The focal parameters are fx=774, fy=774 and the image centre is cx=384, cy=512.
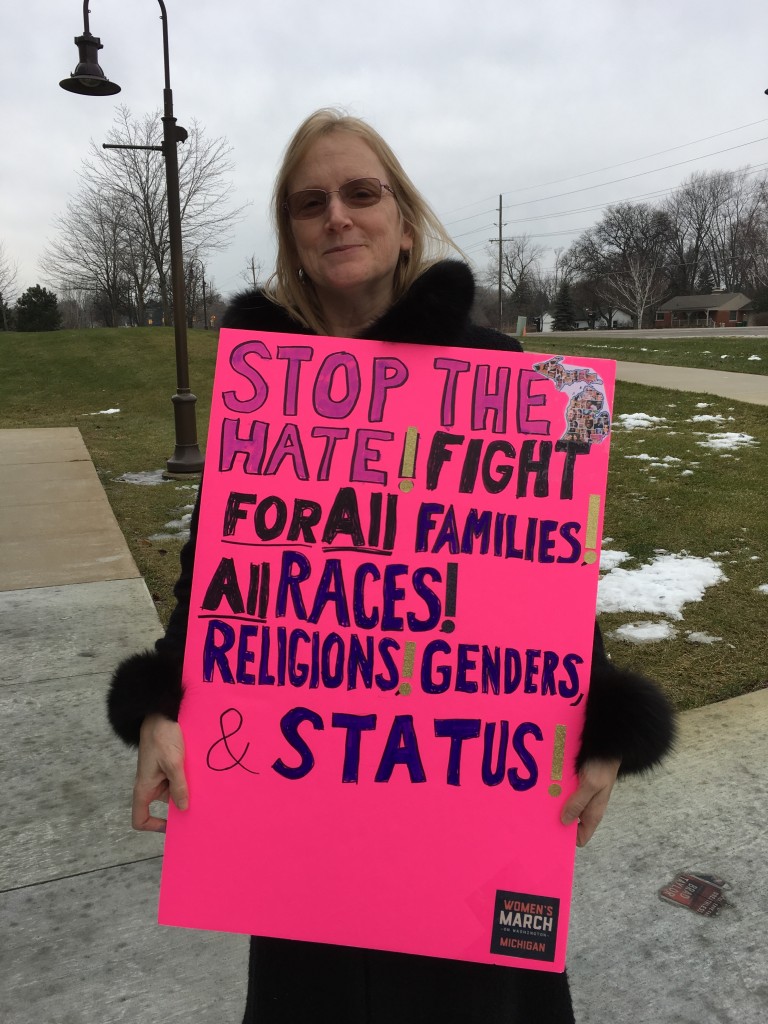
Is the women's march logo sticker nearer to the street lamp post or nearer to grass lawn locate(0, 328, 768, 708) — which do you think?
grass lawn locate(0, 328, 768, 708)

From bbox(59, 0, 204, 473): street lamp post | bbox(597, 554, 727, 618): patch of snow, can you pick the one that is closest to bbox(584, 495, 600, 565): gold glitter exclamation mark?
bbox(597, 554, 727, 618): patch of snow

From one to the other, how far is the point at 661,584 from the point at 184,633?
3678 millimetres

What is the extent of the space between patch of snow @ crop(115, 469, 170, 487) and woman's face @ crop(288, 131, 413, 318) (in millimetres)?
6780

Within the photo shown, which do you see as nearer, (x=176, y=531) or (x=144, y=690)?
(x=144, y=690)

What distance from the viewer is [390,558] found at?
1.32 m

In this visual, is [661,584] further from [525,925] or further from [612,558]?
[525,925]

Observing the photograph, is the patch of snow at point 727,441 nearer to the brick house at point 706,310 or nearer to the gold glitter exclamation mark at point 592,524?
the gold glitter exclamation mark at point 592,524

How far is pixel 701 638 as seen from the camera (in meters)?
3.82

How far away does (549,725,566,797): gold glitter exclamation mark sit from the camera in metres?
1.28

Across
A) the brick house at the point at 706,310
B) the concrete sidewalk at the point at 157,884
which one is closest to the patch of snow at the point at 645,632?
the concrete sidewalk at the point at 157,884

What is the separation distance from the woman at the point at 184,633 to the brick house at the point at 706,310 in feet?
259

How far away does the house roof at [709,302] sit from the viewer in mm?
75188

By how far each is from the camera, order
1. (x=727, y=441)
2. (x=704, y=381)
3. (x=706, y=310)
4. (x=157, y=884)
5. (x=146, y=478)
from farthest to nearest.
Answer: (x=706, y=310) → (x=704, y=381) → (x=727, y=441) → (x=146, y=478) → (x=157, y=884)

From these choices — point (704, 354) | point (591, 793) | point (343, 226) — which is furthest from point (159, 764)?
point (704, 354)
